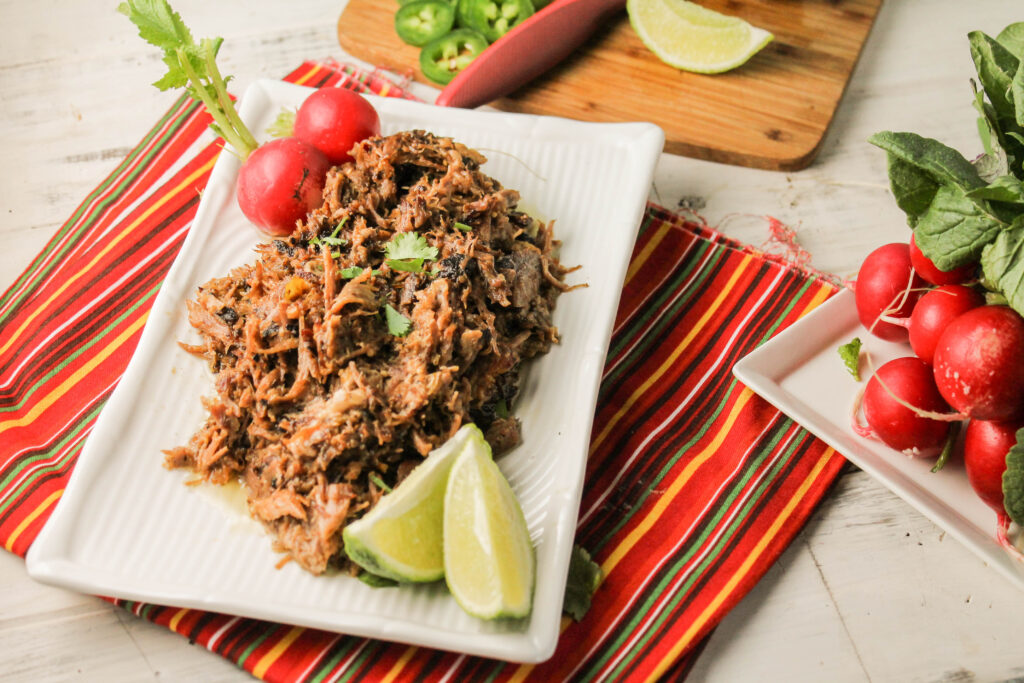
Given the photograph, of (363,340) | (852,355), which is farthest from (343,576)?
(852,355)

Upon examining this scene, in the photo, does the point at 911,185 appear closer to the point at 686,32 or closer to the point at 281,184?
the point at 686,32

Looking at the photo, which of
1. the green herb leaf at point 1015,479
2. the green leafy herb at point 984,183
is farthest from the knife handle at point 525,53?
the green herb leaf at point 1015,479

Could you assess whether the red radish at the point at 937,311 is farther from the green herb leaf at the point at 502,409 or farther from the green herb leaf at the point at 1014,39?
the green herb leaf at the point at 502,409

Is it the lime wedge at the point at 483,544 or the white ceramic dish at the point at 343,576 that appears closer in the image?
the lime wedge at the point at 483,544

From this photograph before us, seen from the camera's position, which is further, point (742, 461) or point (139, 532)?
point (742, 461)

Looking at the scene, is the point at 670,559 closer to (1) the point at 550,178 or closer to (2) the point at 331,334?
(2) the point at 331,334

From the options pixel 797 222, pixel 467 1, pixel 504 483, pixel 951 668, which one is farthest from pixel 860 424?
pixel 467 1
